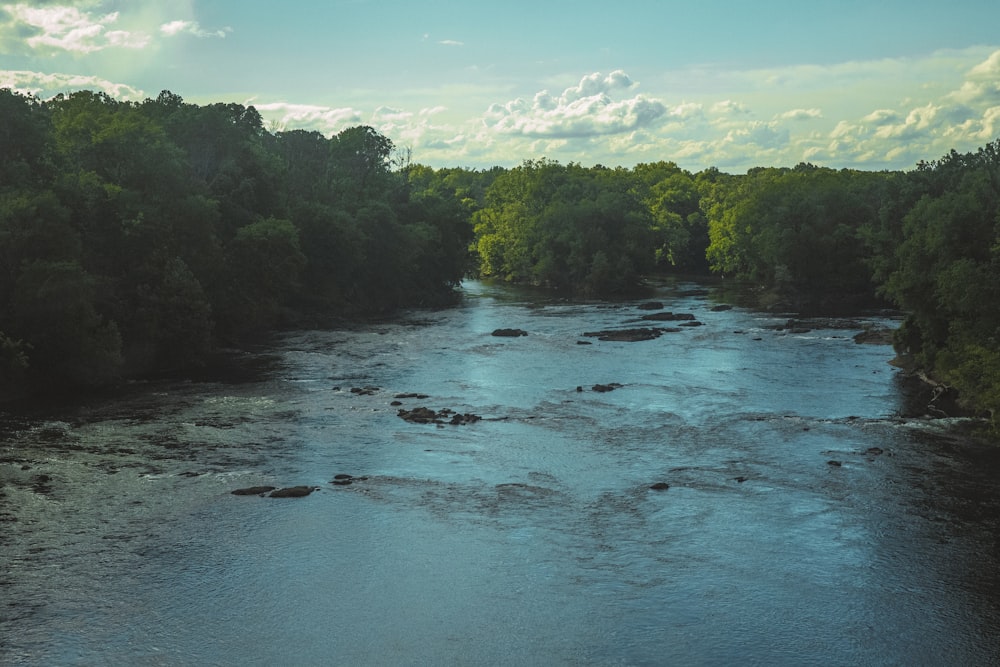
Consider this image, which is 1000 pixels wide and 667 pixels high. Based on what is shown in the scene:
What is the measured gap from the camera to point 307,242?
8788cm

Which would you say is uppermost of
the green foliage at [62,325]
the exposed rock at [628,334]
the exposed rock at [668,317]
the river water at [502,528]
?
the green foliage at [62,325]

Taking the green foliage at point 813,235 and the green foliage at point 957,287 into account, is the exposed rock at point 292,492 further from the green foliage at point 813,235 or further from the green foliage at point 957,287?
the green foliage at point 813,235

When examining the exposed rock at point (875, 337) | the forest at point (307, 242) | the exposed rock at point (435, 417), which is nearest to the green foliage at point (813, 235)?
the forest at point (307, 242)

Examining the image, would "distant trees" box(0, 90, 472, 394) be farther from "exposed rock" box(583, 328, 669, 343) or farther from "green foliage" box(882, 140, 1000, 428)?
"green foliage" box(882, 140, 1000, 428)

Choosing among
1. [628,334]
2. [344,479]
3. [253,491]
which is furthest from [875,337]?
[253,491]

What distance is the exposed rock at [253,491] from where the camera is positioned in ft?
113

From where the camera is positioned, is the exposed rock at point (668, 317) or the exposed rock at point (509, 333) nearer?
the exposed rock at point (509, 333)

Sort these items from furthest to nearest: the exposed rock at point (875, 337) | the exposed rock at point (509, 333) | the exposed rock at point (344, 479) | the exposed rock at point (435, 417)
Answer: the exposed rock at point (509, 333), the exposed rock at point (875, 337), the exposed rock at point (435, 417), the exposed rock at point (344, 479)

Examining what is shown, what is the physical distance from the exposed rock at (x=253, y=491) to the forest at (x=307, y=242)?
1892cm

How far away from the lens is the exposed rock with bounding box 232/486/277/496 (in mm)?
34562

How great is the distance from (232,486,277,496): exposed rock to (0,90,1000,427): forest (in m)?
18.9

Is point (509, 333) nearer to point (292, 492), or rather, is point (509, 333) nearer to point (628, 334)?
point (628, 334)

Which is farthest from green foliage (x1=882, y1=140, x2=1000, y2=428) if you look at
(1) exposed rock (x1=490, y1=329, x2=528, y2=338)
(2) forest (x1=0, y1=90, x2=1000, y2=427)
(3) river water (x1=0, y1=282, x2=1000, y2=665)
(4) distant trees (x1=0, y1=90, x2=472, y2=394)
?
(4) distant trees (x1=0, y1=90, x2=472, y2=394)

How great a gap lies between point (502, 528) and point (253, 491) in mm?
9723
